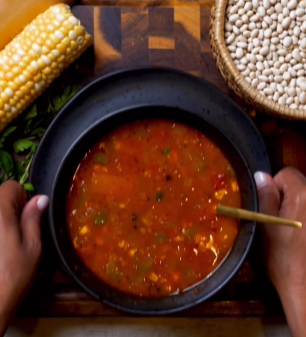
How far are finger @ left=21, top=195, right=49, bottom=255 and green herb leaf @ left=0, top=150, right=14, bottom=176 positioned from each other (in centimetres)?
22

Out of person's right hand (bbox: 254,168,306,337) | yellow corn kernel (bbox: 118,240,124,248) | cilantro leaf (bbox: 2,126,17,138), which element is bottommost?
person's right hand (bbox: 254,168,306,337)

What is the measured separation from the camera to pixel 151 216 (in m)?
1.78

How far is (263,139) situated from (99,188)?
0.73 m

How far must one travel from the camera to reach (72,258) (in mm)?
1749

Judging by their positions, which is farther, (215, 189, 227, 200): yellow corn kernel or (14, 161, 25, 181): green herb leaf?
(14, 161, 25, 181): green herb leaf

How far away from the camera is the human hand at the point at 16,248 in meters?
1.89

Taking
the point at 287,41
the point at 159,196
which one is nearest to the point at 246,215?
the point at 159,196

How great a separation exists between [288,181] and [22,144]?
1.17 m

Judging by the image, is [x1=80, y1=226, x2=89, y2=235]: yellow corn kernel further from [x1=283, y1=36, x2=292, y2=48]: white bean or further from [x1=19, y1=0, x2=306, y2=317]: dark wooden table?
[x1=283, y1=36, x2=292, y2=48]: white bean

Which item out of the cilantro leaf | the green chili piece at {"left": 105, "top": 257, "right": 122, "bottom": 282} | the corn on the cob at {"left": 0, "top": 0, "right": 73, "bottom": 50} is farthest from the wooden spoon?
the corn on the cob at {"left": 0, "top": 0, "right": 73, "bottom": 50}

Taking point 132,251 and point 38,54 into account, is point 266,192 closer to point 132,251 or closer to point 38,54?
point 132,251

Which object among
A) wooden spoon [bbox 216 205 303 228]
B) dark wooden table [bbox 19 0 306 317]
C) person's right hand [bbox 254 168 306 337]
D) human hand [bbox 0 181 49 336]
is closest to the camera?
wooden spoon [bbox 216 205 303 228]

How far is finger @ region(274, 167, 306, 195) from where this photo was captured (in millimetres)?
2051

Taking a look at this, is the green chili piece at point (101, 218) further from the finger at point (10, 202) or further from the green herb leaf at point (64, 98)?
the green herb leaf at point (64, 98)
